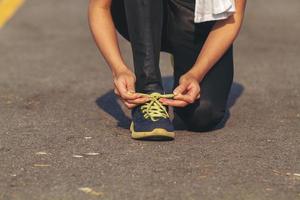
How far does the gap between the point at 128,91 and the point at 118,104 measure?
3.23ft

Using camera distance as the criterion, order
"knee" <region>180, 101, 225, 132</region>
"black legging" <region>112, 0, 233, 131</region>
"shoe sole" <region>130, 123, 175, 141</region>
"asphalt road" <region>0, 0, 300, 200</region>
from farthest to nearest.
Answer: "knee" <region>180, 101, 225, 132</region> < "black legging" <region>112, 0, 233, 131</region> < "shoe sole" <region>130, 123, 175, 141</region> < "asphalt road" <region>0, 0, 300, 200</region>

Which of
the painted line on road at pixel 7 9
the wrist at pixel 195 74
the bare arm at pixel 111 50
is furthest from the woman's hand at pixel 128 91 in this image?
the painted line on road at pixel 7 9

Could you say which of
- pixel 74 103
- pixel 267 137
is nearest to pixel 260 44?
pixel 74 103

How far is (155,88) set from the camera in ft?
13.8

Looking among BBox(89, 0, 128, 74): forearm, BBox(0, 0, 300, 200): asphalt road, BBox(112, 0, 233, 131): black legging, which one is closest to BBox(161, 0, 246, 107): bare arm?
BBox(112, 0, 233, 131): black legging

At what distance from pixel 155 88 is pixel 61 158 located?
60 centimetres

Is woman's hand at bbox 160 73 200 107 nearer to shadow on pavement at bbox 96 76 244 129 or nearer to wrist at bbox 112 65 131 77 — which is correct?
wrist at bbox 112 65 131 77

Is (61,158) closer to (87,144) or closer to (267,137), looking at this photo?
(87,144)

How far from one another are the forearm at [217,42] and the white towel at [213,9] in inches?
2.3

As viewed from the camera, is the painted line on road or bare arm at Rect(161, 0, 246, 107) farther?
the painted line on road

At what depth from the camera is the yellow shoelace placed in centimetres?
414

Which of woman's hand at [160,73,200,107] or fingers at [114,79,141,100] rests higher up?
fingers at [114,79,141,100]

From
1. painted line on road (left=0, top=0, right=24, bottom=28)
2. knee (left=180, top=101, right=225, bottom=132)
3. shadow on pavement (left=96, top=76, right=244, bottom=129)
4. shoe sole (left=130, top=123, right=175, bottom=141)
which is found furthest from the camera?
painted line on road (left=0, top=0, right=24, bottom=28)

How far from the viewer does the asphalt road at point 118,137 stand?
3426 millimetres
